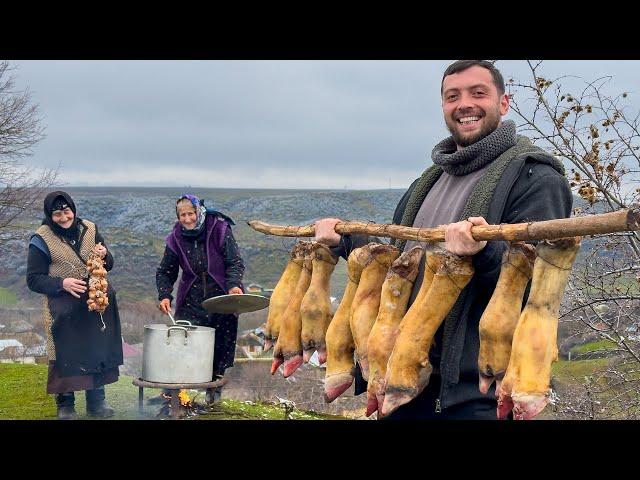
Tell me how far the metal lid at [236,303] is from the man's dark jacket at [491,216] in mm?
3818

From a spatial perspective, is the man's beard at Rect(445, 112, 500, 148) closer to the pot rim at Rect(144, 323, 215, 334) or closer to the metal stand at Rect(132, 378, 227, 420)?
the pot rim at Rect(144, 323, 215, 334)

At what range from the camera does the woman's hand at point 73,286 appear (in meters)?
7.36

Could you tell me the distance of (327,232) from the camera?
11.5ft

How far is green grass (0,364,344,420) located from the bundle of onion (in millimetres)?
1094

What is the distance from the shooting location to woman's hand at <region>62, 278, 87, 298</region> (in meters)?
7.36

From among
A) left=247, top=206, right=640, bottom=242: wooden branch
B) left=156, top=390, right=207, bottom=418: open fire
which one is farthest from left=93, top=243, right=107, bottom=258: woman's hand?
left=247, top=206, right=640, bottom=242: wooden branch

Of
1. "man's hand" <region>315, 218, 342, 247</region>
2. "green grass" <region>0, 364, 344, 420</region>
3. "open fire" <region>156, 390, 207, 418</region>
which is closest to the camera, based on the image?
"man's hand" <region>315, 218, 342, 247</region>

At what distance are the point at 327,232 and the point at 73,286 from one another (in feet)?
14.9

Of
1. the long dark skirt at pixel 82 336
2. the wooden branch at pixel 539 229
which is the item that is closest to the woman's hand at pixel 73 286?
the long dark skirt at pixel 82 336

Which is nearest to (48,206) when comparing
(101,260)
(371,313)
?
(101,260)

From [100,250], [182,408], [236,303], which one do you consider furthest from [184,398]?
[100,250]

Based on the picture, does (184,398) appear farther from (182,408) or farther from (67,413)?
(67,413)

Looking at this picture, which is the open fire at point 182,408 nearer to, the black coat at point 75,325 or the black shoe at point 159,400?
the black shoe at point 159,400
